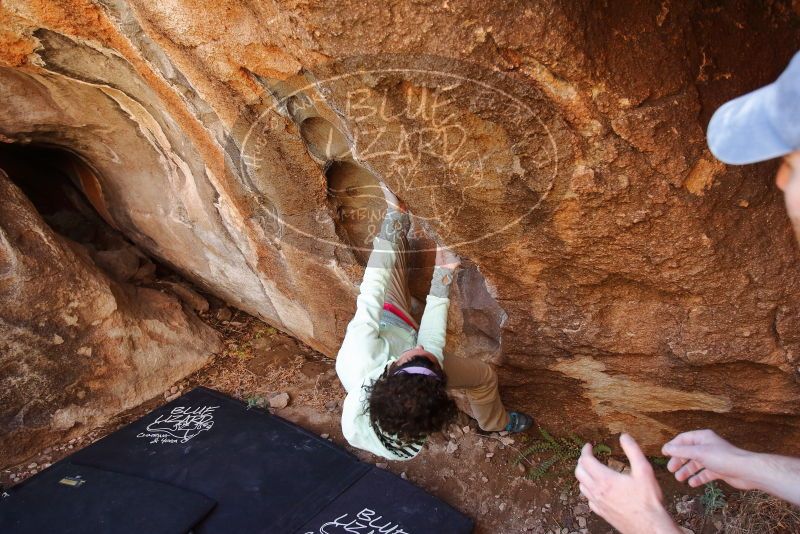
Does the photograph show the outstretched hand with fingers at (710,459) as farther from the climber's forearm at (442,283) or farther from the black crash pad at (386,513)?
the black crash pad at (386,513)

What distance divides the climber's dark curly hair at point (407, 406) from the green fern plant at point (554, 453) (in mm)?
1212

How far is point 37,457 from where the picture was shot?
3420 millimetres

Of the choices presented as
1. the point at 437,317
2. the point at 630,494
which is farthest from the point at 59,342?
the point at 630,494

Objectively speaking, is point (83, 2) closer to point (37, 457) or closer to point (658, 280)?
point (658, 280)

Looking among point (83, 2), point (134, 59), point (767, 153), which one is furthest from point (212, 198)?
point (767, 153)

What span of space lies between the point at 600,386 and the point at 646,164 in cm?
129

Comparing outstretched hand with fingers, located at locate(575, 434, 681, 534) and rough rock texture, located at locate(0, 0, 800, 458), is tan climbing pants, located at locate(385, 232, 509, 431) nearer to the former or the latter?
rough rock texture, located at locate(0, 0, 800, 458)

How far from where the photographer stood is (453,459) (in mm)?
3010

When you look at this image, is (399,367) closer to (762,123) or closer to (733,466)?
(733,466)

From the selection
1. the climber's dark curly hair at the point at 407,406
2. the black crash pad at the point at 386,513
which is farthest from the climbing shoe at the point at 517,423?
the climber's dark curly hair at the point at 407,406

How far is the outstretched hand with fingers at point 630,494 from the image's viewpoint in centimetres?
126

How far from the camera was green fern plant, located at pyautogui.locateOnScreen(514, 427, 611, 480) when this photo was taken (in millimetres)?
2865

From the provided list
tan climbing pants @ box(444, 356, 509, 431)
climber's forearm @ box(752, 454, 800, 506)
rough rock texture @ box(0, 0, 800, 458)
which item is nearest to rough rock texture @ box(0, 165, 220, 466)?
rough rock texture @ box(0, 0, 800, 458)

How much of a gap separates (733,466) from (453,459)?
5.76 feet
